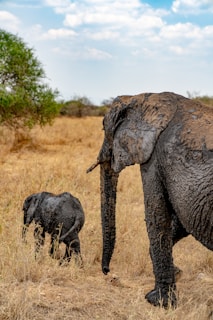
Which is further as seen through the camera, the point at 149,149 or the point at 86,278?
the point at 86,278

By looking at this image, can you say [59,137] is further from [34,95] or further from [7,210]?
[7,210]

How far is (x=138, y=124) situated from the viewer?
13.4 ft

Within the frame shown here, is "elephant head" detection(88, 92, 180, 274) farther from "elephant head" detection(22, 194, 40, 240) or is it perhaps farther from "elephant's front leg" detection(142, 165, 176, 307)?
"elephant head" detection(22, 194, 40, 240)

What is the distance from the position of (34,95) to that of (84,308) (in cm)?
1208

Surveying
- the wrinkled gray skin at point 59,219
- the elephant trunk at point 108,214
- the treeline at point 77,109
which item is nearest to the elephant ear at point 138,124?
the elephant trunk at point 108,214

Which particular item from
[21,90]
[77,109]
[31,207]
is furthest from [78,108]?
[31,207]

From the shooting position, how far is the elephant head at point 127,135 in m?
3.94

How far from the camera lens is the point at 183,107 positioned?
4000 millimetres

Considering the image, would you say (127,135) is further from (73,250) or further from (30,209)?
(30,209)

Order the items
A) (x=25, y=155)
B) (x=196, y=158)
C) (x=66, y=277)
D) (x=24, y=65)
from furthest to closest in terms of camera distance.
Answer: (x=24, y=65) → (x=25, y=155) → (x=66, y=277) → (x=196, y=158)

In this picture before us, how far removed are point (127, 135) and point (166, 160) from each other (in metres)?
0.49

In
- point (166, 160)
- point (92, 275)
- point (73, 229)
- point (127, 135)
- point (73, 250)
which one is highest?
point (127, 135)

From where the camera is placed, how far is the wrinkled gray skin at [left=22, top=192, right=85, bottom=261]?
5.06m

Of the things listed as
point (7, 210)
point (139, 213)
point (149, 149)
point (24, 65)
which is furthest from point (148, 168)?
point (24, 65)
